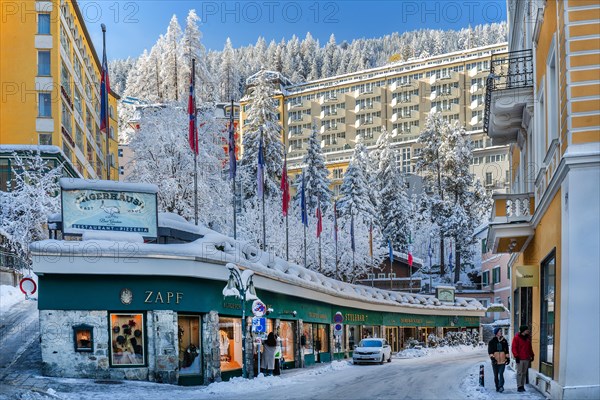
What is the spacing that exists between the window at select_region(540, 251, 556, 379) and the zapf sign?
1219cm

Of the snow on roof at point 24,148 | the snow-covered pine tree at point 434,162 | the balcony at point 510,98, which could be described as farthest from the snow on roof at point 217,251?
the snow-covered pine tree at point 434,162

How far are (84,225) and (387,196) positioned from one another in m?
65.7

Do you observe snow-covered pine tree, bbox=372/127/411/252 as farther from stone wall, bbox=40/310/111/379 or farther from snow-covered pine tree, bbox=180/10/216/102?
stone wall, bbox=40/310/111/379

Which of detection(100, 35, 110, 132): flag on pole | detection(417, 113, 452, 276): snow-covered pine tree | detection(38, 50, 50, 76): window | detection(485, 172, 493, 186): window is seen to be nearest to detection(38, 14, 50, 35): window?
detection(38, 50, 50, 76): window

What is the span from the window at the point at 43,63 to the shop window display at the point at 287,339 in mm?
25745

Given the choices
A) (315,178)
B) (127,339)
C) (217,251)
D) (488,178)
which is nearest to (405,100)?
(488,178)

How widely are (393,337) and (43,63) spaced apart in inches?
1180

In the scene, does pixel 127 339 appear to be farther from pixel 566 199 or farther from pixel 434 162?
pixel 434 162

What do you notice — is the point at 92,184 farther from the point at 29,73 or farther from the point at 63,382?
the point at 29,73

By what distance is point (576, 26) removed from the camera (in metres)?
15.5

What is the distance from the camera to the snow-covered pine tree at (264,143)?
6862cm

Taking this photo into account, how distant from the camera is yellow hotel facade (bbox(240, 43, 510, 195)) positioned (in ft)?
406

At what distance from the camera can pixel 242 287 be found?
2475 centimetres

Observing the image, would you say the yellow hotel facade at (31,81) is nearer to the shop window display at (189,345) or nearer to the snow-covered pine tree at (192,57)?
the snow-covered pine tree at (192,57)
